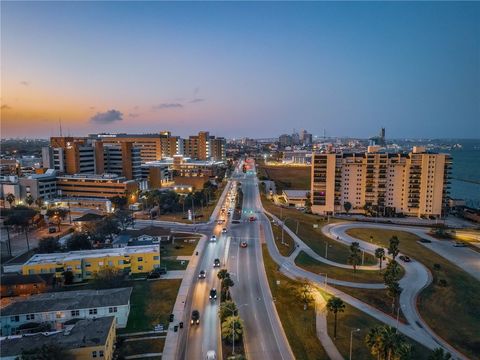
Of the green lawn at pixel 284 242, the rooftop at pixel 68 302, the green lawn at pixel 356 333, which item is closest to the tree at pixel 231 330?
the green lawn at pixel 356 333

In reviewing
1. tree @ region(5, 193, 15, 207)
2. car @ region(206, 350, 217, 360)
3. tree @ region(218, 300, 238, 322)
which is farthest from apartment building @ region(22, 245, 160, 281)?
tree @ region(5, 193, 15, 207)

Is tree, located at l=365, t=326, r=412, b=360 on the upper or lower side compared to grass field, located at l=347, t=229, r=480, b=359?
upper

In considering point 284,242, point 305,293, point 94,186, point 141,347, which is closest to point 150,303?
point 141,347

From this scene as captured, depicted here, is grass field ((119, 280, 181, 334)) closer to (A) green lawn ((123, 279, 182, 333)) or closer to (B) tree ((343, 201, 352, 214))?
(A) green lawn ((123, 279, 182, 333))

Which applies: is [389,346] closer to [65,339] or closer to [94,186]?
[65,339]

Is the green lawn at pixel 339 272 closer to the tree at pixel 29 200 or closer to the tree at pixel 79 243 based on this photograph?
the tree at pixel 79 243

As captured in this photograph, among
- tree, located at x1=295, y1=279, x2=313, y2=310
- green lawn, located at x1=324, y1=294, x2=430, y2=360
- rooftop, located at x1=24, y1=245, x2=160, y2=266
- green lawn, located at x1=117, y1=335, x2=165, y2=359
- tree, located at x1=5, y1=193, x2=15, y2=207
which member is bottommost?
green lawn, located at x1=324, y1=294, x2=430, y2=360
